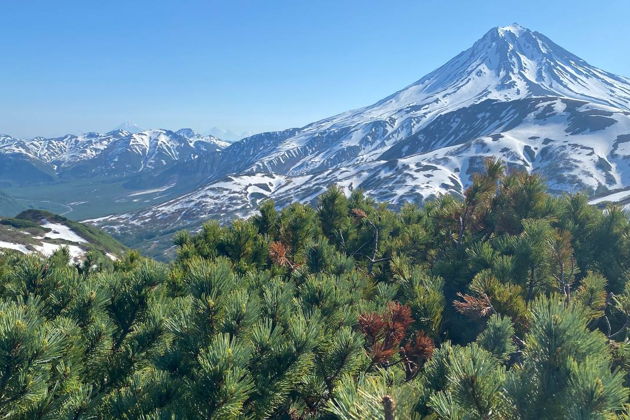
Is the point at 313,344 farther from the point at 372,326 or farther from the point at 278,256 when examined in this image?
the point at 278,256

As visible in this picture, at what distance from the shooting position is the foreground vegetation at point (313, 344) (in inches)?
98.6

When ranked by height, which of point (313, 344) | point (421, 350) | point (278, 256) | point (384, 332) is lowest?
point (421, 350)

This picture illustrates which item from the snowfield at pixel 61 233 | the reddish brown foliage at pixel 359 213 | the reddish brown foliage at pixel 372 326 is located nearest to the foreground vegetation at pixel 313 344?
the reddish brown foliage at pixel 372 326

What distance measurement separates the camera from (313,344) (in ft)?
10.7

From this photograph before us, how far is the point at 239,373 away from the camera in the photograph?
2773mm

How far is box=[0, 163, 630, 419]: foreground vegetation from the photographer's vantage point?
2.50 meters

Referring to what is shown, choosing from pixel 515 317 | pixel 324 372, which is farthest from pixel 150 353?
pixel 515 317

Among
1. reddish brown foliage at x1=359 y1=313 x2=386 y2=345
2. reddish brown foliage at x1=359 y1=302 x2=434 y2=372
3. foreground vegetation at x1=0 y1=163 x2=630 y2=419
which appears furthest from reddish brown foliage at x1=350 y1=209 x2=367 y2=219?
reddish brown foliage at x1=359 y1=313 x2=386 y2=345

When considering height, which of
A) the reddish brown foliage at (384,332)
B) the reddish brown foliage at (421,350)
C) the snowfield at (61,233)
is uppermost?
the reddish brown foliage at (384,332)

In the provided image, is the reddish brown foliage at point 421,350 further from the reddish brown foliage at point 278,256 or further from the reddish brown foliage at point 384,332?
the reddish brown foliage at point 278,256

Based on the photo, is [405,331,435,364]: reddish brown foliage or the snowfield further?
the snowfield

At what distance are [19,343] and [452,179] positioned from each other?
635 feet

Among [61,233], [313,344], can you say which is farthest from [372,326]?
[61,233]

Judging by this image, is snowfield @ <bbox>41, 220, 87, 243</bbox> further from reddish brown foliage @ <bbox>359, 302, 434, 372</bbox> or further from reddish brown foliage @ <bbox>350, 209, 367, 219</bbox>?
reddish brown foliage @ <bbox>359, 302, 434, 372</bbox>
